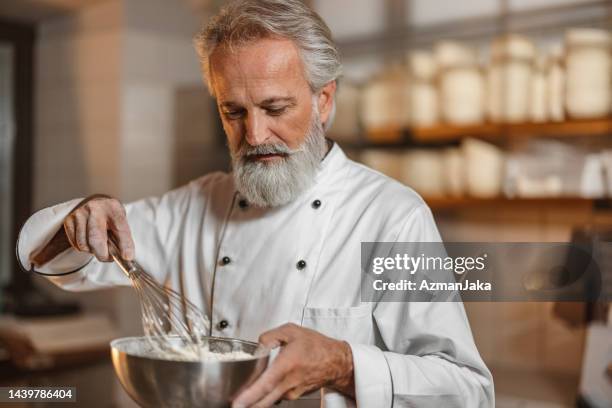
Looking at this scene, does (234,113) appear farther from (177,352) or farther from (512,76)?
(512,76)

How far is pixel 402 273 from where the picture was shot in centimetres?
111

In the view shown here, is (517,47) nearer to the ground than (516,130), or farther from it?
farther from it

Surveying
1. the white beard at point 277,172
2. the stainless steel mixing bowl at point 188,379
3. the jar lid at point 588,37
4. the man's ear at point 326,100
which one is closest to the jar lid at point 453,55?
the jar lid at point 588,37

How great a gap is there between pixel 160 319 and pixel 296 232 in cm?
28

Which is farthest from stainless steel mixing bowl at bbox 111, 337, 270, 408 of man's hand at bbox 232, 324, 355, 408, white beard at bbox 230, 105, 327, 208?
white beard at bbox 230, 105, 327, 208

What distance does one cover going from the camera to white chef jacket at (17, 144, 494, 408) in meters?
1.02

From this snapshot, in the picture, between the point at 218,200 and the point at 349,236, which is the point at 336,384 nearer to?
the point at 349,236

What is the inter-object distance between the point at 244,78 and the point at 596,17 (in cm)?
150

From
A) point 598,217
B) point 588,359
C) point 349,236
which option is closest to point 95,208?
point 349,236

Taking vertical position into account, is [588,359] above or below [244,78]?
below

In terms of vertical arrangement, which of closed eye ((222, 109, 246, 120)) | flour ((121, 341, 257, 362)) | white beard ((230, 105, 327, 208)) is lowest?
flour ((121, 341, 257, 362))

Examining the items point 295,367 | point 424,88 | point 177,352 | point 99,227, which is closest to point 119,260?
point 99,227

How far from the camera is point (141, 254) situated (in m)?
1.43

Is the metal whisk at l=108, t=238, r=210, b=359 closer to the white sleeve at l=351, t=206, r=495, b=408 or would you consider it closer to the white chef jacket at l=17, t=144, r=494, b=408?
the white chef jacket at l=17, t=144, r=494, b=408
